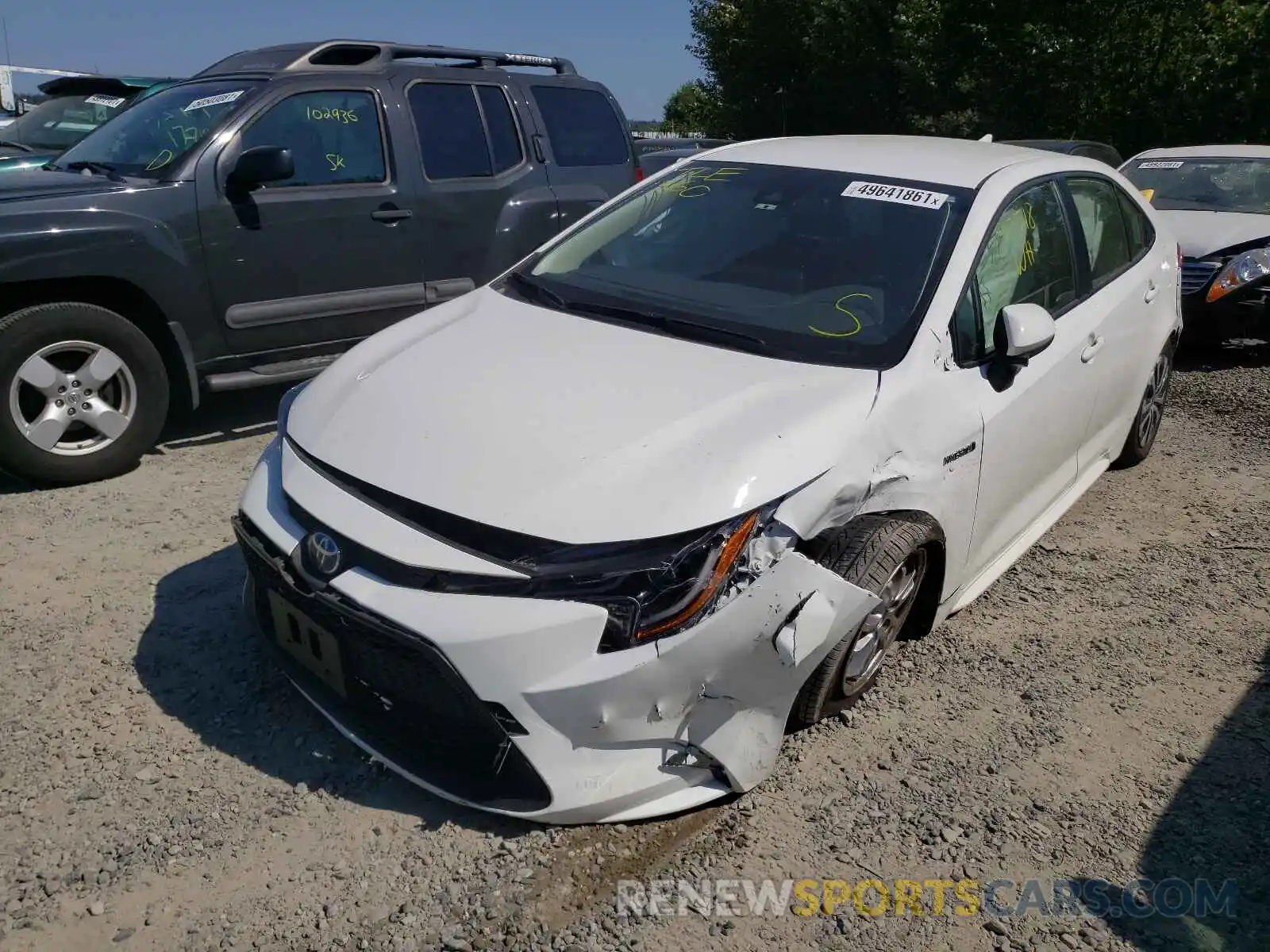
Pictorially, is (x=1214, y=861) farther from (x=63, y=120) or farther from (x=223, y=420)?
(x=63, y=120)

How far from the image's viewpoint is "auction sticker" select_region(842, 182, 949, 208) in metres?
3.53

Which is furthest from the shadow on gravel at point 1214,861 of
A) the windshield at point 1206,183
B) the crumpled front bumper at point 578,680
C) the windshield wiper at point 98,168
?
the windshield at point 1206,183

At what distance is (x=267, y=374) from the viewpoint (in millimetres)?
5164

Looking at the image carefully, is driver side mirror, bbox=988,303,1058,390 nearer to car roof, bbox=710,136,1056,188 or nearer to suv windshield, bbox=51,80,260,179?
car roof, bbox=710,136,1056,188

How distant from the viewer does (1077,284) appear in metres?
4.02

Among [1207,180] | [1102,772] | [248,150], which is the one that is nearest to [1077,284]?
[1102,772]

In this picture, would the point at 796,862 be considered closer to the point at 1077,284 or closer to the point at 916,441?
the point at 916,441

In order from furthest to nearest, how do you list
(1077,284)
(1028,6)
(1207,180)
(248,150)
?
1. (1028,6)
2. (1207,180)
3. (248,150)
4. (1077,284)

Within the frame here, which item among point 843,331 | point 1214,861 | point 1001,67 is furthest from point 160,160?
point 1001,67

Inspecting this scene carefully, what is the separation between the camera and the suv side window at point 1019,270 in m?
3.30

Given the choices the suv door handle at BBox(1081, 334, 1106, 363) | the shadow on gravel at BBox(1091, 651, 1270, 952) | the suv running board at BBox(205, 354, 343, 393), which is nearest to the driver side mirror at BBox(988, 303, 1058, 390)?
the suv door handle at BBox(1081, 334, 1106, 363)

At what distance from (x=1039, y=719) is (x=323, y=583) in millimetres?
2193

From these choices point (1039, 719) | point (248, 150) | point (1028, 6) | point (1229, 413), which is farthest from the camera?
point (1028, 6)

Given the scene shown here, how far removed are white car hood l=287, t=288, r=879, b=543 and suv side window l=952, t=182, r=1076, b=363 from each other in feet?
1.74
